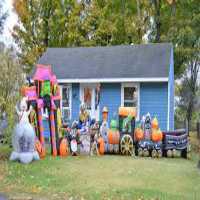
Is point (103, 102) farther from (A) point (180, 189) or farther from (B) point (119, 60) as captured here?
(A) point (180, 189)

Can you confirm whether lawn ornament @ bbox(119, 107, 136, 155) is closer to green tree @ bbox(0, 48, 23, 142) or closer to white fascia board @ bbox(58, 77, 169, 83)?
white fascia board @ bbox(58, 77, 169, 83)

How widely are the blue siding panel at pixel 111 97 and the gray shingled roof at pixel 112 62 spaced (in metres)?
0.50

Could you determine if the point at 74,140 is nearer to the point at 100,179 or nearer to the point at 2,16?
the point at 100,179

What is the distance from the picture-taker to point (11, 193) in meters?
7.71

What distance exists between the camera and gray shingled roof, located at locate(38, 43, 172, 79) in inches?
663

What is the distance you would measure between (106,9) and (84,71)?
31.2 feet

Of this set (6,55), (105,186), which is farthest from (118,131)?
(105,186)

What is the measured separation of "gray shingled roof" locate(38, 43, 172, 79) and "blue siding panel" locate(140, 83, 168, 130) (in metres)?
0.55

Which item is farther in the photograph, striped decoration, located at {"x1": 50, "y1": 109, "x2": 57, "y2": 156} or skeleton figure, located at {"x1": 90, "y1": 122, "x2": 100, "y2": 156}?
skeleton figure, located at {"x1": 90, "y1": 122, "x2": 100, "y2": 156}

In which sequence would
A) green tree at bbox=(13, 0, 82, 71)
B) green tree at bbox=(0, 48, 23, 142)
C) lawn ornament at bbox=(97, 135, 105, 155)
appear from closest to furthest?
1. green tree at bbox=(0, 48, 23, 142)
2. lawn ornament at bbox=(97, 135, 105, 155)
3. green tree at bbox=(13, 0, 82, 71)

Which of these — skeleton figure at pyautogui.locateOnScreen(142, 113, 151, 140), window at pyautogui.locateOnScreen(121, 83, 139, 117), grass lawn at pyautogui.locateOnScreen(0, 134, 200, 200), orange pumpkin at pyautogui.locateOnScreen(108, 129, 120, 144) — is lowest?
grass lawn at pyautogui.locateOnScreen(0, 134, 200, 200)

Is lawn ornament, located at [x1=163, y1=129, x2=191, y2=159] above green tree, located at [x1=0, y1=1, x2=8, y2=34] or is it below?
below

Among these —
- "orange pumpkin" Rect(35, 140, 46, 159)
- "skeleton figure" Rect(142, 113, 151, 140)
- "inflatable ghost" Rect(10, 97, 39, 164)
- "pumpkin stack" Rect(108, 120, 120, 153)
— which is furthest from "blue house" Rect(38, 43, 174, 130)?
"inflatable ghost" Rect(10, 97, 39, 164)

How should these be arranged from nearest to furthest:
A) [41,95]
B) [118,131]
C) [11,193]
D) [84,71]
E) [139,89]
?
[11,193] < [41,95] < [118,131] < [139,89] < [84,71]
